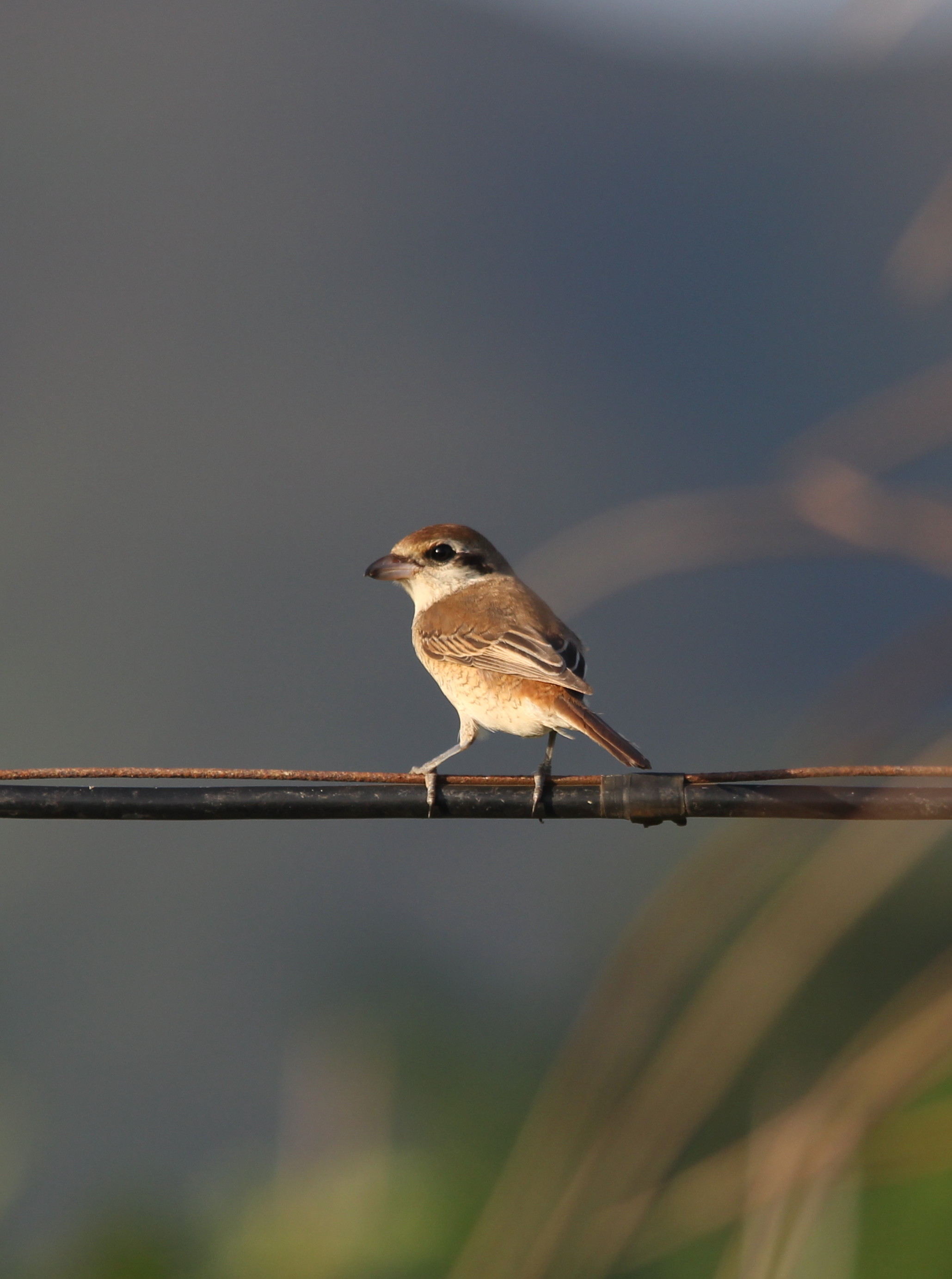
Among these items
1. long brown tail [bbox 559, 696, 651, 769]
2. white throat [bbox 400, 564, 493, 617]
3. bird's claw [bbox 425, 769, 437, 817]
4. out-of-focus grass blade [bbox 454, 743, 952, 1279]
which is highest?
white throat [bbox 400, 564, 493, 617]

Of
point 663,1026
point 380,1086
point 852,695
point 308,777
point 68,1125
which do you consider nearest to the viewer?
point 852,695

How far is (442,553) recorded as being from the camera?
4043 millimetres

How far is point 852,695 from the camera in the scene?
140cm

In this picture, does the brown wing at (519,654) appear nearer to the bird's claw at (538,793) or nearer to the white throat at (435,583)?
the white throat at (435,583)

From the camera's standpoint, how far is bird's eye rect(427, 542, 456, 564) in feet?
13.2

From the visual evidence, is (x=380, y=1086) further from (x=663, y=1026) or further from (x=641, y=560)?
(x=641, y=560)

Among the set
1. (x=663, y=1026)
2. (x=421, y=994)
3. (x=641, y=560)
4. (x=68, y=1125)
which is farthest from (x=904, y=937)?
(x=68, y=1125)

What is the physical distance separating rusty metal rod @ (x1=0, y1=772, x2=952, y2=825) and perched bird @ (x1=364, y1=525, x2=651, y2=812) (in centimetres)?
56

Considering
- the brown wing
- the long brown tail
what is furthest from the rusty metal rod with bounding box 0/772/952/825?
the brown wing

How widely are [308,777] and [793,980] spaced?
0.87 m

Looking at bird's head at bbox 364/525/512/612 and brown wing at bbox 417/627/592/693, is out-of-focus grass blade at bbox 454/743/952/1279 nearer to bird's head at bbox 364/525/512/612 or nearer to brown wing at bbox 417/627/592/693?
brown wing at bbox 417/627/592/693

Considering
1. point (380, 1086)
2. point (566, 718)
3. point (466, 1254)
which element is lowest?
point (466, 1254)

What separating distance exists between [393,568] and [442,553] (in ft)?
0.54

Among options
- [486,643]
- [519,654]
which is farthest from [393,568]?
[519,654]
